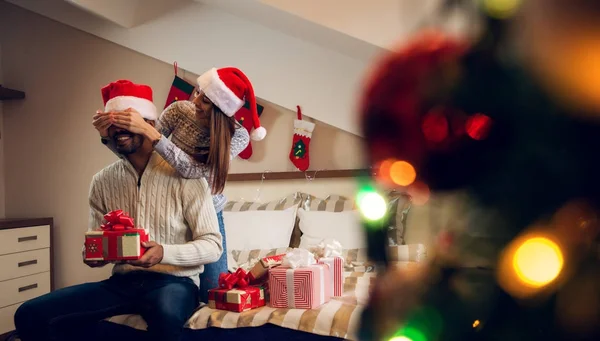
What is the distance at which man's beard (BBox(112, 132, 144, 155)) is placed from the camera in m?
1.68

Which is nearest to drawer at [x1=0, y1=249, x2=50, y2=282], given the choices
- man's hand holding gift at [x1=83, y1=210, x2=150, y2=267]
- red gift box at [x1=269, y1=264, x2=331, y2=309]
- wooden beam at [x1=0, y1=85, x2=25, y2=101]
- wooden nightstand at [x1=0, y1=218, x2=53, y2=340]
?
wooden nightstand at [x1=0, y1=218, x2=53, y2=340]

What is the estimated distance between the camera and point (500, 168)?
0.26m

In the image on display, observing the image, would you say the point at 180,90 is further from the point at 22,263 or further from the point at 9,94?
the point at 22,263

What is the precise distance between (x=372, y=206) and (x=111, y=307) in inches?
55.9

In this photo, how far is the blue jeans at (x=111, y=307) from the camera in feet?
4.84

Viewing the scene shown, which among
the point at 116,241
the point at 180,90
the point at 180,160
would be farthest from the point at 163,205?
the point at 180,90

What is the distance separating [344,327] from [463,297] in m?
1.23

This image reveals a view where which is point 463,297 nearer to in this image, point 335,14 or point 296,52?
point 335,14

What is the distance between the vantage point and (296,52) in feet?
10.0

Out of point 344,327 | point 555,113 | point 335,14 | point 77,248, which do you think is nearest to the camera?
point 555,113

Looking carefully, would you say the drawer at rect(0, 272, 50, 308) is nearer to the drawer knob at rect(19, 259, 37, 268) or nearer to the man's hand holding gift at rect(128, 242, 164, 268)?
the drawer knob at rect(19, 259, 37, 268)

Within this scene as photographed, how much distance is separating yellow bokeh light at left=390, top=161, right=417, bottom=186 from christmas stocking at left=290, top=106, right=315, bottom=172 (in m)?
2.78

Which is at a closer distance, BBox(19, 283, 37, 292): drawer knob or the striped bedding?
the striped bedding

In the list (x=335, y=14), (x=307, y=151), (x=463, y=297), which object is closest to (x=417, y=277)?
(x=463, y=297)
